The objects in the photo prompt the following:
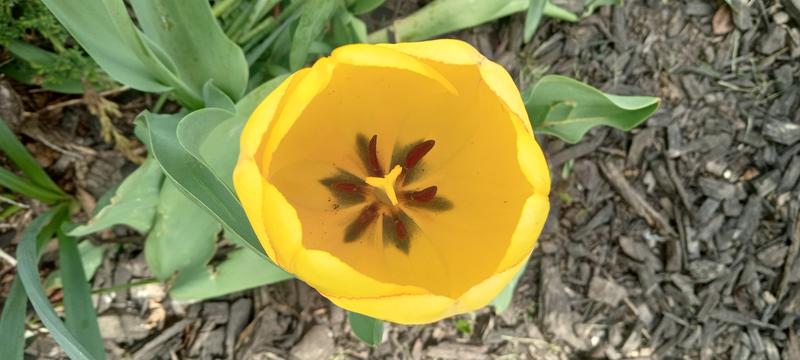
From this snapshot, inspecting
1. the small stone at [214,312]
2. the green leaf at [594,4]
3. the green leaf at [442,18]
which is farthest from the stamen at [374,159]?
the green leaf at [594,4]

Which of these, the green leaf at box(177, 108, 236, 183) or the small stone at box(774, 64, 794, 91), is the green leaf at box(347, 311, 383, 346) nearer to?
the green leaf at box(177, 108, 236, 183)

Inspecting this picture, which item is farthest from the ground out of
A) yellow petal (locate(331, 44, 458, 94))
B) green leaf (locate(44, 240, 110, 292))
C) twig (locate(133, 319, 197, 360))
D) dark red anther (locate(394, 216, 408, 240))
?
yellow petal (locate(331, 44, 458, 94))

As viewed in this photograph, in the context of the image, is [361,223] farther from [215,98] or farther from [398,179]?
[215,98]

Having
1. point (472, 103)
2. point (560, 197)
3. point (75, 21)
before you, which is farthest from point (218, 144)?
point (560, 197)

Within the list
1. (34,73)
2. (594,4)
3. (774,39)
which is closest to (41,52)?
(34,73)

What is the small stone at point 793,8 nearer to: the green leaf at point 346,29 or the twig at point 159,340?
the green leaf at point 346,29
